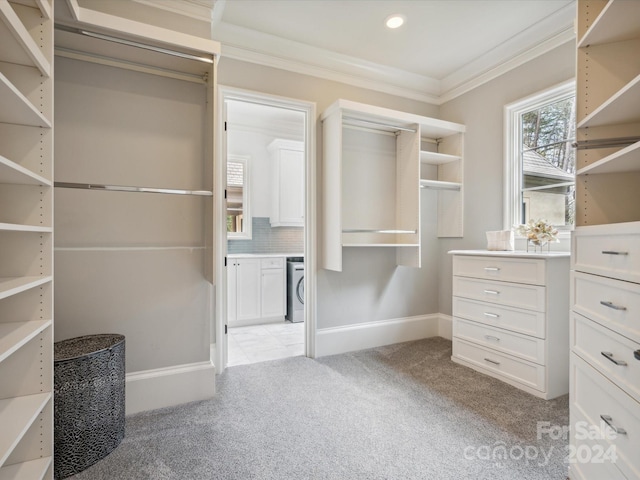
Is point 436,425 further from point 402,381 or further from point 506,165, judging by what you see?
point 506,165

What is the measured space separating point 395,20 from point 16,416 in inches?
120

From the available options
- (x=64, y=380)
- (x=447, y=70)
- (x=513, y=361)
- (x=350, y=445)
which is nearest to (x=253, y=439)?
(x=350, y=445)

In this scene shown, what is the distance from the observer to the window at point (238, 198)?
462 cm

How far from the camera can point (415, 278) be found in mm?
3436

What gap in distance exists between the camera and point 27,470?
46.4 inches

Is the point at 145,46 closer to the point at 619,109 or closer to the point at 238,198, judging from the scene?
the point at 619,109

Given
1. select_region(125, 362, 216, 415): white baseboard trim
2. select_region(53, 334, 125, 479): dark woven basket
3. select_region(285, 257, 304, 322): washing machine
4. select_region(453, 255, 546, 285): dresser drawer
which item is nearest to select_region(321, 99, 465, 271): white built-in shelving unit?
select_region(453, 255, 546, 285): dresser drawer

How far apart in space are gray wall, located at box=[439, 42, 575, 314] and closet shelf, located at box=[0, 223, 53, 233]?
3.15 meters

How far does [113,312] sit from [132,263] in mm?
311

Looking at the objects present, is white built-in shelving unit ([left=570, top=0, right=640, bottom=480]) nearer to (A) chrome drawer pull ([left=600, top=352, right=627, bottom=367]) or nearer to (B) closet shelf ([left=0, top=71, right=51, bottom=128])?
(A) chrome drawer pull ([left=600, top=352, right=627, bottom=367])

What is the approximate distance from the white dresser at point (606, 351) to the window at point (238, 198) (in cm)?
392

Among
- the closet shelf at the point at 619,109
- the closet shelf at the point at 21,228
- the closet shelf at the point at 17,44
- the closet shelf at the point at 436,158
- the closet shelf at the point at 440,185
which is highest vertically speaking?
the closet shelf at the point at 436,158

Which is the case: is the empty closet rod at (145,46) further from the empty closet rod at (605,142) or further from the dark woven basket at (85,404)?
the empty closet rod at (605,142)

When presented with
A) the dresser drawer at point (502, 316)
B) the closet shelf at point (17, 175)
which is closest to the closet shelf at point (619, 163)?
the dresser drawer at point (502, 316)
